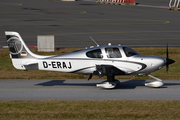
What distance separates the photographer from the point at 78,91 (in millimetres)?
16266

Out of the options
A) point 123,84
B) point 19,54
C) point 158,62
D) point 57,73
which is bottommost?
point 57,73

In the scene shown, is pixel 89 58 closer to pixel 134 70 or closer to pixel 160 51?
pixel 134 70

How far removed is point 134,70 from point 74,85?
3543 mm

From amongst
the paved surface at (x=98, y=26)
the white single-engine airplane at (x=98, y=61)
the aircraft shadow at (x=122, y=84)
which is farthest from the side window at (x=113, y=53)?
the paved surface at (x=98, y=26)

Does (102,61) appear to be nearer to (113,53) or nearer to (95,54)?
(95,54)

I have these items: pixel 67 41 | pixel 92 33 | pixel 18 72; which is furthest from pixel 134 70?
pixel 92 33

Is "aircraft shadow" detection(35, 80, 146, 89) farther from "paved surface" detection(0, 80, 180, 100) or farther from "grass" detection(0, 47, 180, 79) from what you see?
"grass" detection(0, 47, 180, 79)

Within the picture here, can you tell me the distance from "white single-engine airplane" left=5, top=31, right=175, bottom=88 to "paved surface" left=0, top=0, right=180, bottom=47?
482 inches

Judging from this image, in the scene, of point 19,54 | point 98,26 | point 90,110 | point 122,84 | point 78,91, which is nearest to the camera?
point 90,110

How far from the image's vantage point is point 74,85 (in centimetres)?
1762

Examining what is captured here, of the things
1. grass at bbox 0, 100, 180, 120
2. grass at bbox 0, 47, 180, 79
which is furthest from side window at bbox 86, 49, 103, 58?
grass at bbox 0, 47, 180, 79

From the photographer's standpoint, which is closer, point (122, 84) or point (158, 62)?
point (158, 62)

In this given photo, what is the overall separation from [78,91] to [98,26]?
76.5 feet

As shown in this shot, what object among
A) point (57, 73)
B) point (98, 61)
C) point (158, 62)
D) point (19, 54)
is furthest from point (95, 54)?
point (57, 73)
